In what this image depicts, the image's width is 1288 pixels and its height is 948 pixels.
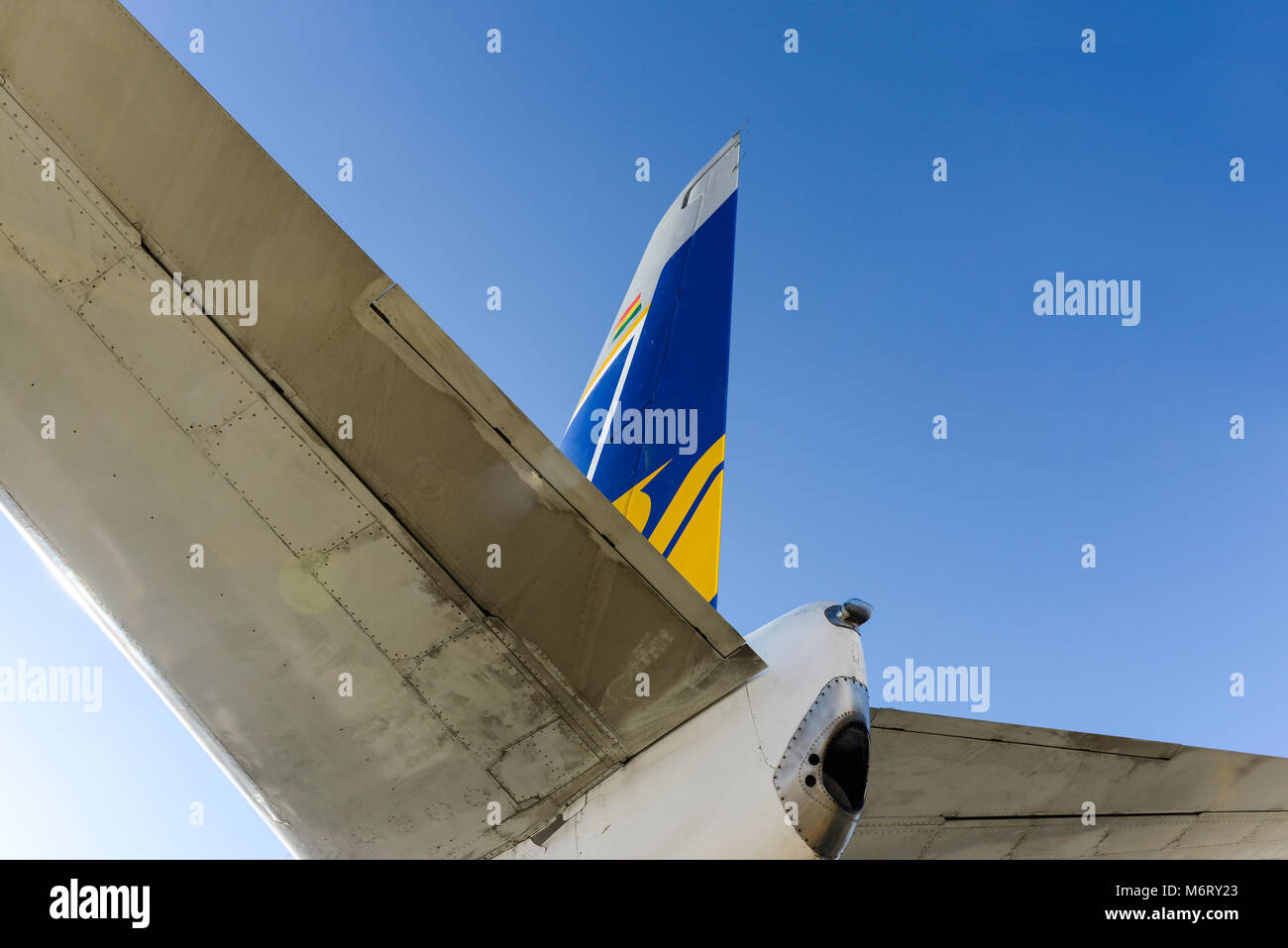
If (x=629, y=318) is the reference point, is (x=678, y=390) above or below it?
below

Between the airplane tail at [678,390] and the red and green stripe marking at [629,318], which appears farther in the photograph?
the red and green stripe marking at [629,318]

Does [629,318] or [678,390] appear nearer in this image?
[678,390]

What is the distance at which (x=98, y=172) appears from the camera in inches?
125

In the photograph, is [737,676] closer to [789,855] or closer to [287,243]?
[789,855]

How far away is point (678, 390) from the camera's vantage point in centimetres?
728

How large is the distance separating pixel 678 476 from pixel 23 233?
4.36 meters

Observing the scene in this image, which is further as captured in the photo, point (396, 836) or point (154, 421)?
point (396, 836)

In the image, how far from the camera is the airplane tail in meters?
6.57

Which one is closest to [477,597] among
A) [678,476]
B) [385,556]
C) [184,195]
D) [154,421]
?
[385,556]

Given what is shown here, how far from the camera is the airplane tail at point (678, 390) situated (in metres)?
6.57

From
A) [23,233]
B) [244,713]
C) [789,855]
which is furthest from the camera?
[244,713]

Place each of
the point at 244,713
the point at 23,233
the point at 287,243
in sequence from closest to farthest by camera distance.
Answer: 1. the point at 287,243
2. the point at 23,233
3. the point at 244,713

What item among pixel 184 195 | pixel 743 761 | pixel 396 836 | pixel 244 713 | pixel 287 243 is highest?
pixel 184 195

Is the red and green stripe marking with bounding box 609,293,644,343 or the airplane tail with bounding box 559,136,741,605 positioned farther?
the red and green stripe marking with bounding box 609,293,644,343
